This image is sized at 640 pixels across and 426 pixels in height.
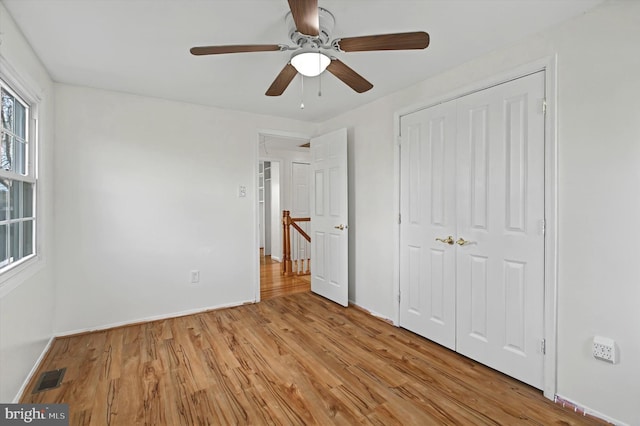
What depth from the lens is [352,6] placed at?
1714 mm

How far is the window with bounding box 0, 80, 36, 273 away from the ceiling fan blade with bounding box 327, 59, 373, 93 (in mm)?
1936

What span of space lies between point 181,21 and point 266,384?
2377 mm

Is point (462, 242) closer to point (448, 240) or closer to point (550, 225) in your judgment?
point (448, 240)

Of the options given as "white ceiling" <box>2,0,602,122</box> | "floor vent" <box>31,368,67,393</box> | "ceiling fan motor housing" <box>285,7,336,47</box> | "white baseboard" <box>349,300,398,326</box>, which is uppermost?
"white ceiling" <box>2,0,602,122</box>

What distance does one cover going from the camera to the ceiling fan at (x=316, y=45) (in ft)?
4.66

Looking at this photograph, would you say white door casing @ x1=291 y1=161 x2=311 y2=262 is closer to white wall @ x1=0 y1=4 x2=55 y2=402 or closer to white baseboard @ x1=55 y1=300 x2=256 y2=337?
white baseboard @ x1=55 y1=300 x2=256 y2=337

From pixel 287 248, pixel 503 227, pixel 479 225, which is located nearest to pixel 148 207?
pixel 287 248

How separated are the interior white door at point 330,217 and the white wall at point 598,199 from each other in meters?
1.98

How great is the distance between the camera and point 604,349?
170 centimetres

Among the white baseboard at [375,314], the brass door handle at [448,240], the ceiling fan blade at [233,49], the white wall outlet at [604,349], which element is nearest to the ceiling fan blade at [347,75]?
the ceiling fan blade at [233,49]

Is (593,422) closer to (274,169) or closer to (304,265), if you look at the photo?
(304,265)

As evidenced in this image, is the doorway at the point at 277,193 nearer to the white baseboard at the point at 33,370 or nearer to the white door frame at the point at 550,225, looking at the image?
the white baseboard at the point at 33,370

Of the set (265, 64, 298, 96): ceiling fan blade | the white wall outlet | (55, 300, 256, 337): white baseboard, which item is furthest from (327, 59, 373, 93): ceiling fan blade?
(55, 300, 256, 337): white baseboard

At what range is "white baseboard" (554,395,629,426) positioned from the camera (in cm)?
167
